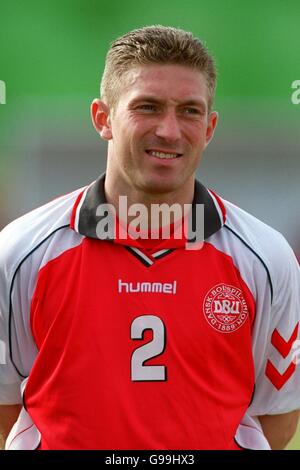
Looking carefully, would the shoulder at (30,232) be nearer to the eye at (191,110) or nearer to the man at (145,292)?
the man at (145,292)

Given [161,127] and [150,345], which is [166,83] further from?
[150,345]

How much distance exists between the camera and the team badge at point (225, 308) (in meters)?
1.78

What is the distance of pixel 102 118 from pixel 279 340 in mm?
709

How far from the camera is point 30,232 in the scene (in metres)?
1.82

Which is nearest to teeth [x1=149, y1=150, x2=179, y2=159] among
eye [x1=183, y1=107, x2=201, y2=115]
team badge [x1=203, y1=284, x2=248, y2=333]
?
eye [x1=183, y1=107, x2=201, y2=115]

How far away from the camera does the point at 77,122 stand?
8648 millimetres

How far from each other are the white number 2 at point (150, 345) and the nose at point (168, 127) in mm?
419

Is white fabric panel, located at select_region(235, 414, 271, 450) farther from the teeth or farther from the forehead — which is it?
the forehead

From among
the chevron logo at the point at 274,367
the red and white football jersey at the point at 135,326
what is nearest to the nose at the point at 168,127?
the red and white football jersey at the point at 135,326

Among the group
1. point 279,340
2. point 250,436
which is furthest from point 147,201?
point 250,436
